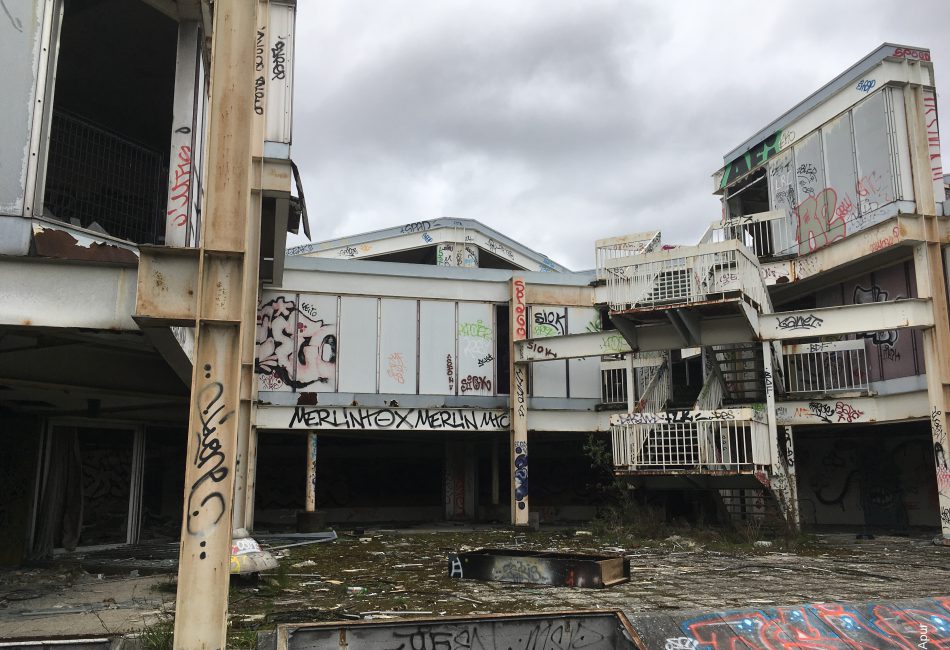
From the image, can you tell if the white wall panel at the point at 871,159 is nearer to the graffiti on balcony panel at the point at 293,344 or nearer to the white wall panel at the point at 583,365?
the white wall panel at the point at 583,365

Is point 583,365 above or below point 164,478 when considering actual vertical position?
above

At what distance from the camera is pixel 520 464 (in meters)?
20.0

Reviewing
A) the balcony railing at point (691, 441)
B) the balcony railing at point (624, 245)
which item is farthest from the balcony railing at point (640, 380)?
the balcony railing at point (624, 245)

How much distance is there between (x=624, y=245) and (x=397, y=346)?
669 centimetres

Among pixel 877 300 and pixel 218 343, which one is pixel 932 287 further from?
pixel 218 343

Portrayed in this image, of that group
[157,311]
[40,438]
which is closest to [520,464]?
[40,438]

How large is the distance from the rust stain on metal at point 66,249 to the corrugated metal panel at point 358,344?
44.0 ft

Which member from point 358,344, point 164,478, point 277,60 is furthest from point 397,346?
point 277,60

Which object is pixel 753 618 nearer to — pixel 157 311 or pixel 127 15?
pixel 157 311

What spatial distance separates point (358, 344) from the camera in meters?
20.8

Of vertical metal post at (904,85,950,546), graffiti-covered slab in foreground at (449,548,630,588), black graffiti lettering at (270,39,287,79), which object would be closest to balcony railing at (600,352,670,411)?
vertical metal post at (904,85,950,546)

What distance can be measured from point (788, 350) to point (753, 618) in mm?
14299

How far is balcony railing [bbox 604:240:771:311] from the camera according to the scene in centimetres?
1603

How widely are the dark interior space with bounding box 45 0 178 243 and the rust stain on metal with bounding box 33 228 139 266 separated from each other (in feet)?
9.13
